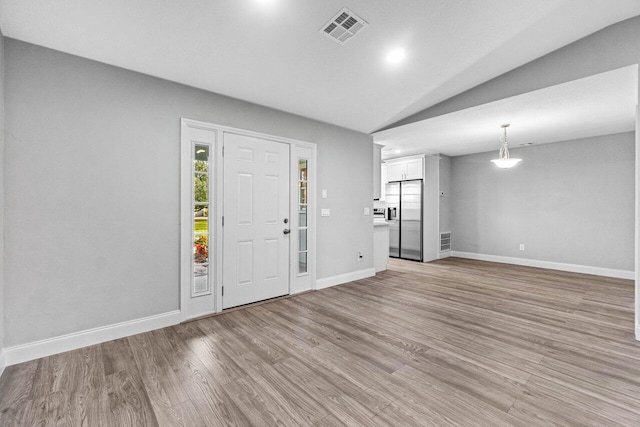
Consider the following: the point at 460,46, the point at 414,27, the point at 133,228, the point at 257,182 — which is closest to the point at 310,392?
→ the point at 133,228

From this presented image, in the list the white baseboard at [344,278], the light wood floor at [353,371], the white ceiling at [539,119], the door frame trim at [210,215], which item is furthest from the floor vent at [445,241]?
the door frame trim at [210,215]

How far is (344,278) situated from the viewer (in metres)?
4.68

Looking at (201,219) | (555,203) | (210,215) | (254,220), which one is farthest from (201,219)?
(555,203)

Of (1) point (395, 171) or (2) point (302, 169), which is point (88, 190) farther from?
(1) point (395, 171)

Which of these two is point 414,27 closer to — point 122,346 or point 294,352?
point 294,352

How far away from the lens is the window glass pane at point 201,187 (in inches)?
125

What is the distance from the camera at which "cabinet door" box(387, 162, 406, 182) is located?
23.0 ft

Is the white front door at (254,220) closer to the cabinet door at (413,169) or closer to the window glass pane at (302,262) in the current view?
the window glass pane at (302,262)

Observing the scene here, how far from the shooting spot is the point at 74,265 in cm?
246

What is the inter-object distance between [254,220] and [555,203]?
6.09 metres

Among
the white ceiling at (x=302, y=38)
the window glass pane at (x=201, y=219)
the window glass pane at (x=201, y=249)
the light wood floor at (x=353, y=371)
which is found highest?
the white ceiling at (x=302, y=38)

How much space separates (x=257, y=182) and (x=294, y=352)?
2.09 m

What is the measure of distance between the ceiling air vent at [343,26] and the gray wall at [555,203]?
5.58m

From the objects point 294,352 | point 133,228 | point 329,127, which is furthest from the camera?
point 329,127
